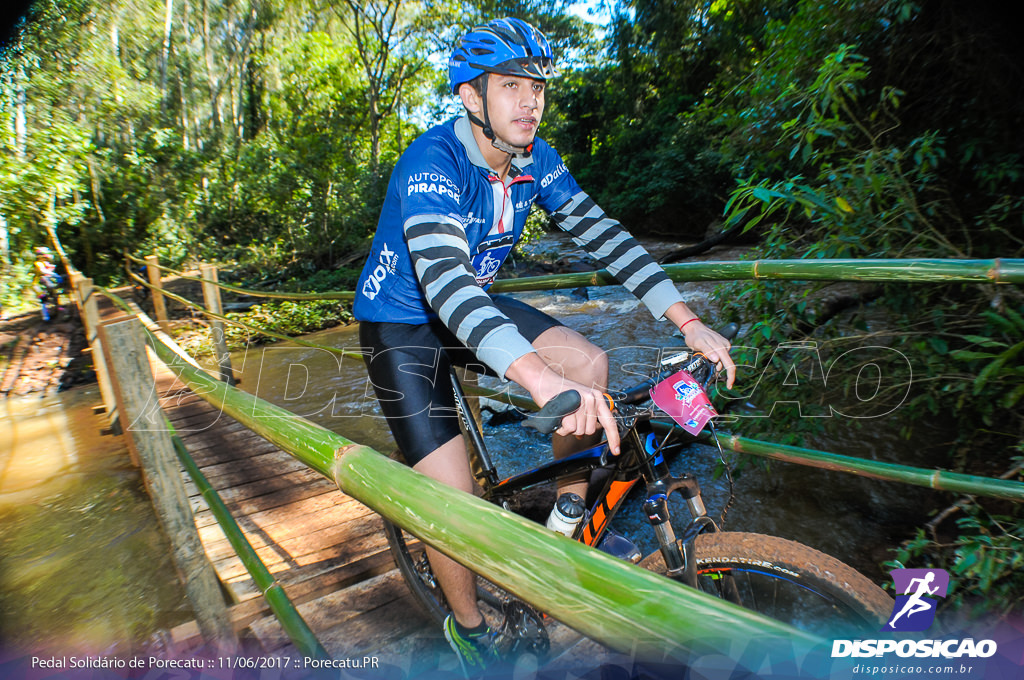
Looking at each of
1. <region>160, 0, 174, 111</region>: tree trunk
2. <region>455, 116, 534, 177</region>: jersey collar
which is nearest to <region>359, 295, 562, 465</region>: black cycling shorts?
<region>455, 116, 534, 177</region>: jersey collar

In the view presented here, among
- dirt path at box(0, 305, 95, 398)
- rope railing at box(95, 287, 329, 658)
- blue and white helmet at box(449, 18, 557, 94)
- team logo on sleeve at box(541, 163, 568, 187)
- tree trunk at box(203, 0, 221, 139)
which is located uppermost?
tree trunk at box(203, 0, 221, 139)

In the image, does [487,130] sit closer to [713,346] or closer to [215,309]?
[713,346]

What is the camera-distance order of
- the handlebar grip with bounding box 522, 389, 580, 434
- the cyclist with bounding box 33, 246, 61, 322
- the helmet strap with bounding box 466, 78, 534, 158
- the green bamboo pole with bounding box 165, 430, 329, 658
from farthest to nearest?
1. the cyclist with bounding box 33, 246, 61, 322
2. the helmet strap with bounding box 466, 78, 534, 158
3. the green bamboo pole with bounding box 165, 430, 329, 658
4. the handlebar grip with bounding box 522, 389, 580, 434

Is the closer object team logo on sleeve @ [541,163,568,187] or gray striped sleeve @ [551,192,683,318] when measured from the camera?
gray striped sleeve @ [551,192,683,318]

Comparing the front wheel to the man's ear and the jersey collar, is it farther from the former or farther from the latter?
the man's ear

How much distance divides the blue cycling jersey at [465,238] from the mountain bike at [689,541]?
0.40 m

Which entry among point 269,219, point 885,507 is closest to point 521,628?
point 885,507

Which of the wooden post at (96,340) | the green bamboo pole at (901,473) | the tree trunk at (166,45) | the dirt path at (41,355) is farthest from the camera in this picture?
the tree trunk at (166,45)

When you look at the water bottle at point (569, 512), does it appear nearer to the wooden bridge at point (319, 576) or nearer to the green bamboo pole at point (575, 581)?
the wooden bridge at point (319, 576)

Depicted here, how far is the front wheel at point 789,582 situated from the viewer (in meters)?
1.32

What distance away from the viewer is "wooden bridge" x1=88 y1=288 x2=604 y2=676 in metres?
2.09

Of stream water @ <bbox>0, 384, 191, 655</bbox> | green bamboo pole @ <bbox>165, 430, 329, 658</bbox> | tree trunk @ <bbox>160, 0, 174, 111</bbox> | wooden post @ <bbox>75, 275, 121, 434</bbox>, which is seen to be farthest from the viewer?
tree trunk @ <bbox>160, 0, 174, 111</bbox>

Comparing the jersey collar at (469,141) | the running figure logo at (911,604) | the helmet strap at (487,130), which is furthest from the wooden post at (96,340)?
the running figure logo at (911,604)

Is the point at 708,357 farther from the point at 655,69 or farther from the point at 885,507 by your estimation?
the point at 655,69
